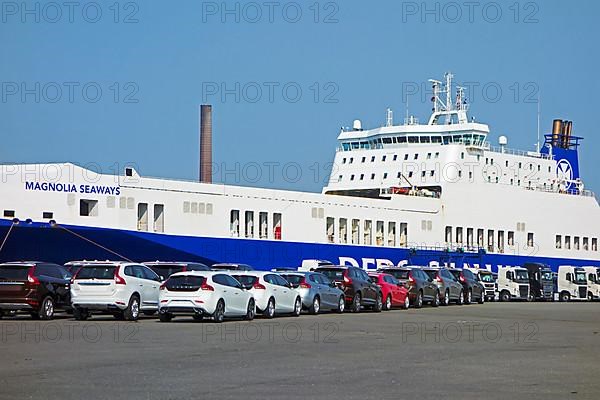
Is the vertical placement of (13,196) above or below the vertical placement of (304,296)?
above

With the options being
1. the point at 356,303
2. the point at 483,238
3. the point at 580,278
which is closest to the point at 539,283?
the point at 580,278

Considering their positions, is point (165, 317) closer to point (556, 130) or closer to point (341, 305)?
point (341, 305)

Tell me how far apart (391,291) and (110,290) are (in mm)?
11784

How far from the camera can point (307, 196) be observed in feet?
154

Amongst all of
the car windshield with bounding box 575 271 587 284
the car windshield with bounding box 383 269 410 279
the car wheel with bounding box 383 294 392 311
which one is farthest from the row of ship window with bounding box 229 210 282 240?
the car windshield with bounding box 575 271 587 284

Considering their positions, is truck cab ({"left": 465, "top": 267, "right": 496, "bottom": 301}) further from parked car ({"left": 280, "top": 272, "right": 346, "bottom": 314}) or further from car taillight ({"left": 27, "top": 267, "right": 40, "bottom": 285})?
car taillight ({"left": 27, "top": 267, "right": 40, "bottom": 285})

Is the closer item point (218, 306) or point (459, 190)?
point (218, 306)

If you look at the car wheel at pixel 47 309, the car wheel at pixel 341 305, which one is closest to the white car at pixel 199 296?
the car wheel at pixel 47 309

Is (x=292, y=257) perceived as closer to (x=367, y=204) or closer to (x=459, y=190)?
(x=367, y=204)

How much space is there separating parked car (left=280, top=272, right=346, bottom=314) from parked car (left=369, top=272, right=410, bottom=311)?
2.94 m

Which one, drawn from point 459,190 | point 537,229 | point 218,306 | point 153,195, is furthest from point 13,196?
point 537,229

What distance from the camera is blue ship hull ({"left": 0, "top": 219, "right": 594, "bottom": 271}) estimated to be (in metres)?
34.0

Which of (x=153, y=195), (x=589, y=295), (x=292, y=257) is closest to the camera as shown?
(x=153, y=195)

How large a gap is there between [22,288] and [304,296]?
777 cm
